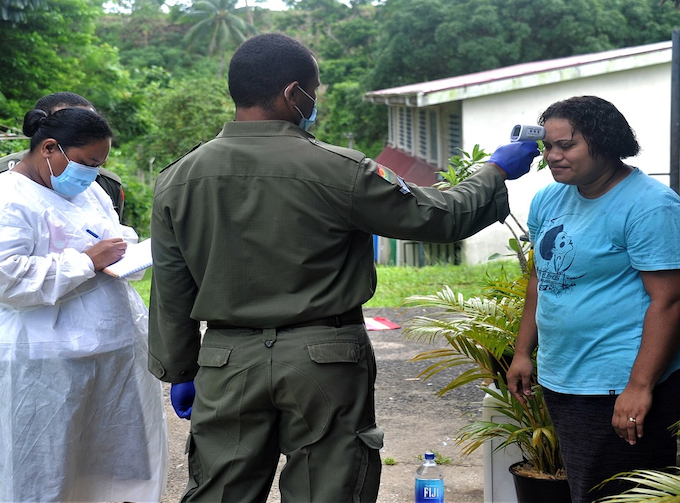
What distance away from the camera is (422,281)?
12.4 meters

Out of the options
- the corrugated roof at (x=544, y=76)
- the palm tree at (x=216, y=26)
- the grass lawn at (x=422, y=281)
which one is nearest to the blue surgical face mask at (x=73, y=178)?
the grass lawn at (x=422, y=281)

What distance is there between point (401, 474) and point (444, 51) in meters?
22.2

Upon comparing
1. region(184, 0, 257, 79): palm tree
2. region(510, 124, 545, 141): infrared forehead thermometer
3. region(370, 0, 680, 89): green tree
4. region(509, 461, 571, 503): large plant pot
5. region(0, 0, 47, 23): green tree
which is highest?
region(184, 0, 257, 79): palm tree

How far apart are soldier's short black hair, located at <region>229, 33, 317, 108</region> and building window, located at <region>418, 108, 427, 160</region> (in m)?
17.6

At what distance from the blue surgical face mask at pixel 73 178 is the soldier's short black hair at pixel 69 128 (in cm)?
5

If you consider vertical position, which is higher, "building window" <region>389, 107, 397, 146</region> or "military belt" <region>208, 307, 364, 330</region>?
"building window" <region>389, 107, 397, 146</region>

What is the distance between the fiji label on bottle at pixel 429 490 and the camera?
378 centimetres

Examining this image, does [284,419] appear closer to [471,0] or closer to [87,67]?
[87,67]

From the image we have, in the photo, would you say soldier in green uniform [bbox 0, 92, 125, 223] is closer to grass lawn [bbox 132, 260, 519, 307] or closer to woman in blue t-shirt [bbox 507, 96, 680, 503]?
woman in blue t-shirt [bbox 507, 96, 680, 503]

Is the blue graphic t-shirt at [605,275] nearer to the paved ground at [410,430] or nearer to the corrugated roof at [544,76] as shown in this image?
the paved ground at [410,430]

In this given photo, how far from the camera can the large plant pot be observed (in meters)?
3.45

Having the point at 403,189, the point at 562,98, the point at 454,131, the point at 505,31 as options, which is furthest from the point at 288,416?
the point at 505,31

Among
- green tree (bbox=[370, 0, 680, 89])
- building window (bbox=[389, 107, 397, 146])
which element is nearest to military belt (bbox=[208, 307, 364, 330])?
building window (bbox=[389, 107, 397, 146])

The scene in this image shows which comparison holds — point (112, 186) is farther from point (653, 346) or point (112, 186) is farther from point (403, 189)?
point (653, 346)
